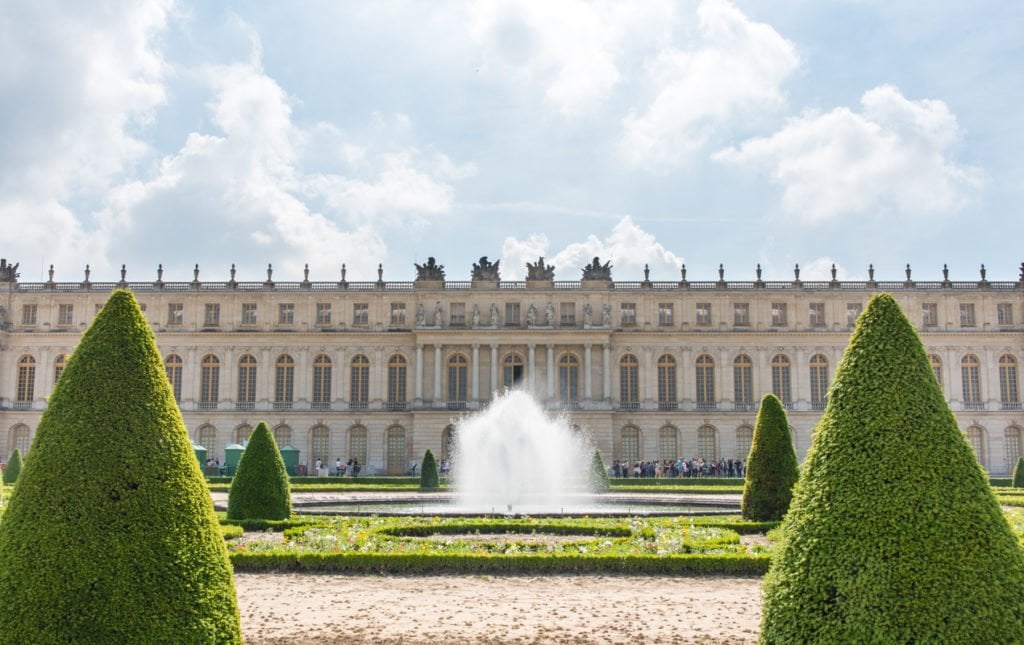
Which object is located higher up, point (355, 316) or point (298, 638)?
point (355, 316)

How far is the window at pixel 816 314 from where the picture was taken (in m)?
48.7

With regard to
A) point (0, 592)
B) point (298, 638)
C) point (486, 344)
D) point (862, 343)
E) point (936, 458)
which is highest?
point (486, 344)

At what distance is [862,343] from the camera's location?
6602 millimetres

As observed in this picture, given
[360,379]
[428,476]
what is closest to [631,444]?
[360,379]

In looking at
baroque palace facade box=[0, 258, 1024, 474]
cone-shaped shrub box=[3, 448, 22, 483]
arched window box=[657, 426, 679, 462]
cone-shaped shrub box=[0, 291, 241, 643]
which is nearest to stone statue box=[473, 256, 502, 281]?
baroque palace facade box=[0, 258, 1024, 474]

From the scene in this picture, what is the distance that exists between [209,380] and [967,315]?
39788mm

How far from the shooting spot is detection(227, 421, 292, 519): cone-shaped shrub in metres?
18.7

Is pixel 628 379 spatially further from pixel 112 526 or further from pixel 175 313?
pixel 112 526

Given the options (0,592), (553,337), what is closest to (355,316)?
(553,337)

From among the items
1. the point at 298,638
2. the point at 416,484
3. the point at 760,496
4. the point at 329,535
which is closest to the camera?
the point at 298,638

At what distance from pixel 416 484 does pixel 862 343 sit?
29.2m

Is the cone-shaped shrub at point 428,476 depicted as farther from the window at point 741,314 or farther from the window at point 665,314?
the window at point 741,314

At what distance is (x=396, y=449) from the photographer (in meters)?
48.5

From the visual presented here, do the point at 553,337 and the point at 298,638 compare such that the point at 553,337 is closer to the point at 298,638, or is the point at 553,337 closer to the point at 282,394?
the point at 282,394
